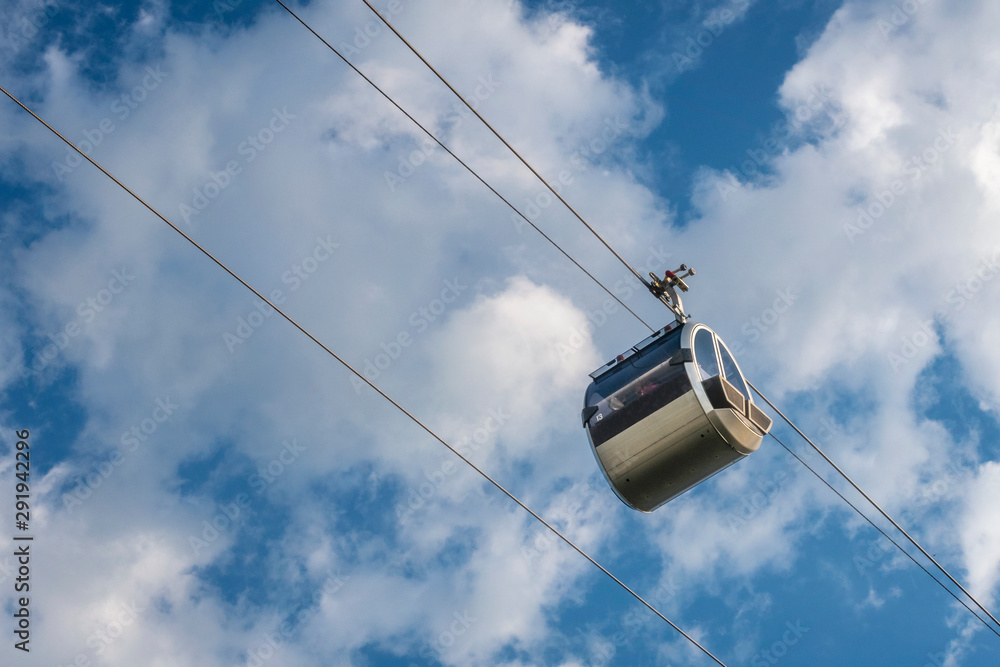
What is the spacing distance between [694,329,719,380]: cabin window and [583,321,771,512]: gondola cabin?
16mm

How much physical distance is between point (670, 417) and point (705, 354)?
1192 millimetres

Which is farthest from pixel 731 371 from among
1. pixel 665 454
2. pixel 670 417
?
pixel 665 454

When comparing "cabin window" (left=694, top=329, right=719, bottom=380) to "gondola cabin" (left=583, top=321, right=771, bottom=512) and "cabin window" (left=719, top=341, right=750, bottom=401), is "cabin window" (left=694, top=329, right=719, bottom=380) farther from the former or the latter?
"cabin window" (left=719, top=341, right=750, bottom=401)

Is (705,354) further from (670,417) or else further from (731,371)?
(670,417)

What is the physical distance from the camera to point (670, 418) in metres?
14.9

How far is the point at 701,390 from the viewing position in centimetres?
1488

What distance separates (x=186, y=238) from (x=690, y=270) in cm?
868

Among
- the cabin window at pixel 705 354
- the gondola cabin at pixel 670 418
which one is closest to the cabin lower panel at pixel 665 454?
the gondola cabin at pixel 670 418

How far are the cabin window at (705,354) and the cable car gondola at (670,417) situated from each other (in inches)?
0.7

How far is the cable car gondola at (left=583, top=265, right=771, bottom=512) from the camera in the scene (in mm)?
14859

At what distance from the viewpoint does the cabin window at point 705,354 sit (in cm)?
1516

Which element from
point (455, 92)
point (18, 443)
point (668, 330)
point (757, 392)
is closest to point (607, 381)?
point (668, 330)

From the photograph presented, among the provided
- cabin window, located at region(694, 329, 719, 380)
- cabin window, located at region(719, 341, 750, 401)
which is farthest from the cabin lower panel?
cabin window, located at region(719, 341, 750, 401)

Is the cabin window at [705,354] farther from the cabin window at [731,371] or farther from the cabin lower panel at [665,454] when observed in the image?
the cabin lower panel at [665,454]
